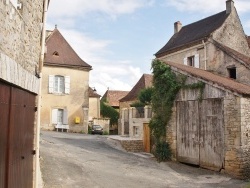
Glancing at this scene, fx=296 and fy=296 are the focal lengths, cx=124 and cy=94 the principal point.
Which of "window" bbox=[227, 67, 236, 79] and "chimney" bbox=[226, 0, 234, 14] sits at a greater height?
"chimney" bbox=[226, 0, 234, 14]

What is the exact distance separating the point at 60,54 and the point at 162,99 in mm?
12603

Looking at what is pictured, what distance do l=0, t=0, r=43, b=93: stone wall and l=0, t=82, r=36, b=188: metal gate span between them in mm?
213

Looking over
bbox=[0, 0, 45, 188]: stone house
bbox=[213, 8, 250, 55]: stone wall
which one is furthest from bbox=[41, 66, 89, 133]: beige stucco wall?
bbox=[0, 0, 45, 188]: stone house

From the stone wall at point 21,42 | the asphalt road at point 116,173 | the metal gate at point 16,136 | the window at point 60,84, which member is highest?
the window at point 60,84

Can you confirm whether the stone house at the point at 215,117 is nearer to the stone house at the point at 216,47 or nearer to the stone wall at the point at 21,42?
the stone house at the point at 216,47

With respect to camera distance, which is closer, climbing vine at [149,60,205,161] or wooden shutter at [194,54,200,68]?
climbing vine at [149,60,205,161]

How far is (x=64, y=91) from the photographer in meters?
23.3

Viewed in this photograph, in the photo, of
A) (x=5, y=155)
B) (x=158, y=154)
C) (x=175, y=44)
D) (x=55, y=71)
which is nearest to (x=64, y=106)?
(x=55, y=71)

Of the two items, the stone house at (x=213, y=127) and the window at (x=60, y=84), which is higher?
the window at (x=60, y=84)

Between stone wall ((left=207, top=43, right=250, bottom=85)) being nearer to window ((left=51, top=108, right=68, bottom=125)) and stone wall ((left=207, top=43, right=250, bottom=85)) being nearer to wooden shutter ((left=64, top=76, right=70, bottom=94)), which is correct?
wooden shutter ((left=64, top=76, right=70, bottom=94))

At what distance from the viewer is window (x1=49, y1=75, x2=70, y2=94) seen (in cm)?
2302

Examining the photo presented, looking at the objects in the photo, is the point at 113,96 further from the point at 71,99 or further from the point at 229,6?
the point at 229,6

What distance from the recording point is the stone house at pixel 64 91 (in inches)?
899

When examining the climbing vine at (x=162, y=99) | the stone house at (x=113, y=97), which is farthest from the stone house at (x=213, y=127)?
the stone house at (x=113, y=97)
